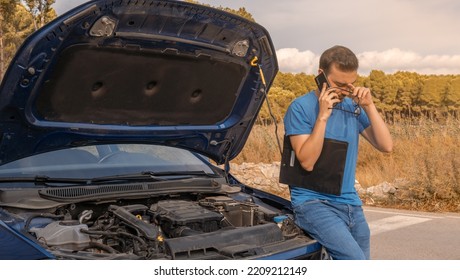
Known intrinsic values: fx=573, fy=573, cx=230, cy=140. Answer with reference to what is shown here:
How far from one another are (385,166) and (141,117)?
367 inches

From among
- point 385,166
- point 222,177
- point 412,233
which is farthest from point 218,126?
point 385,166

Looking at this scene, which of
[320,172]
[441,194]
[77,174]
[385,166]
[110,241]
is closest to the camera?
[110,241]

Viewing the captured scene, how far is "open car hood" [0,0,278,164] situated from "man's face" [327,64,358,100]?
29.8 inches

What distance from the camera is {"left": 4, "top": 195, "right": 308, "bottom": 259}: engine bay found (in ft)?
10.7

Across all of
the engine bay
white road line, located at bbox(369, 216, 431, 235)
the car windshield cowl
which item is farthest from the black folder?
white road line, located at bbox(369, 216, 431, 235)

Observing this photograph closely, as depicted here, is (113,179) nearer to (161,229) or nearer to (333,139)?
(161,229)

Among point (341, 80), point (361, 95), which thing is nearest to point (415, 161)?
point (361, 95)

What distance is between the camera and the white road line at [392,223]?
809 centimetres

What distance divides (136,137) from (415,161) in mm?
7658

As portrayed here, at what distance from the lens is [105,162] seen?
14.5 ft

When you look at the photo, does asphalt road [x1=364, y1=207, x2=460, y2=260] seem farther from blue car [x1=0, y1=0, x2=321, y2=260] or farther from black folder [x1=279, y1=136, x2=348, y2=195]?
black folder [x1=279, y1=136, x2=348, y2=195]

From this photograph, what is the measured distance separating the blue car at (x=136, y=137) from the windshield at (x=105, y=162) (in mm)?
11
